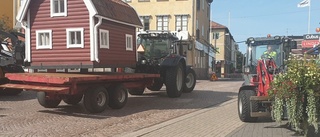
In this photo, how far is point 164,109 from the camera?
13.1 meters

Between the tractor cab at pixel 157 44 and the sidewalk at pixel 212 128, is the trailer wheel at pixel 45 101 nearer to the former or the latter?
the sidewalk at pixel 212 128

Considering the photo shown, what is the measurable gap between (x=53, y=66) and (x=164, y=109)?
391cm

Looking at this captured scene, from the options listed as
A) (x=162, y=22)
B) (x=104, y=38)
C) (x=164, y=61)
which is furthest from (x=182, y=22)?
(x=104, y=38)

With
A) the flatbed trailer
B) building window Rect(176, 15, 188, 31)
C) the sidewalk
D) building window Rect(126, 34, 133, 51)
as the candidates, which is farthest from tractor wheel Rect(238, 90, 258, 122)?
building window Rect(176, 15, 188, 31)

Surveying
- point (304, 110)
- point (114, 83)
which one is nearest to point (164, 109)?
point (114, 83)

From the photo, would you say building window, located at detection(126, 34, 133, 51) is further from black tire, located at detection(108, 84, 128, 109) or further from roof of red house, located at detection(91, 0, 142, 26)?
black tire, located at detection(108, 84, 128, 109)

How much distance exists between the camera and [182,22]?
39.8 m

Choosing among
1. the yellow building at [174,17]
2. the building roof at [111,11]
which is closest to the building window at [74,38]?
the building roof at [111,11]

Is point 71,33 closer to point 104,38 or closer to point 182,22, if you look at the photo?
point 104,38

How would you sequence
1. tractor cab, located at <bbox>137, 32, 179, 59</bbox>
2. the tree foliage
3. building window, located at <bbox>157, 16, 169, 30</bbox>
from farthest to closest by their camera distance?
1. building window, located at <bbox>157, 16, 169, 30</bbox>
2. tractor cab, located at <bbox>137, 32, 179, 59</bbox>
3. the tree foliage

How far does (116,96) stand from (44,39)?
302 cm

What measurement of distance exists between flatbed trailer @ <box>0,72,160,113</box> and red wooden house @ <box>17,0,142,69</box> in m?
0.65

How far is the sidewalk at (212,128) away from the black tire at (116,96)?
232 centimetres

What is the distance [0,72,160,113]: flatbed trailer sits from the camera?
10.4 metres
